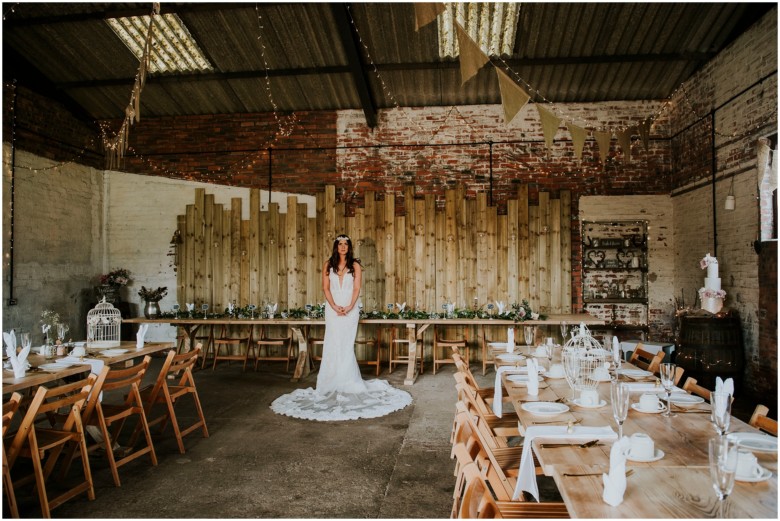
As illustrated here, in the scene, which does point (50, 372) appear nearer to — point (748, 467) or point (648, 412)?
point (648, 412)

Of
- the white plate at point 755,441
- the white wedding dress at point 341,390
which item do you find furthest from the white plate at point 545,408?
the white wedding dress at point 341,390

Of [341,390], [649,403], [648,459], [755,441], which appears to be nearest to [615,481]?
[648,459]

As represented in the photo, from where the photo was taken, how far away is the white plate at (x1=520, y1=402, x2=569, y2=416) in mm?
2844

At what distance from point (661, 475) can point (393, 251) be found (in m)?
6.72

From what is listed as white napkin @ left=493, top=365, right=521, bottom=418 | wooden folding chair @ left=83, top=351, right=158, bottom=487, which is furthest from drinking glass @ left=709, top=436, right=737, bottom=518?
wooden folding chair @ left=83, top=351, right=158, bottom=487

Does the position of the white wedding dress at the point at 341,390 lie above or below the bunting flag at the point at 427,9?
below

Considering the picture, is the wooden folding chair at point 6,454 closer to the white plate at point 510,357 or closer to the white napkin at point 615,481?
the white napkin at point 615,481

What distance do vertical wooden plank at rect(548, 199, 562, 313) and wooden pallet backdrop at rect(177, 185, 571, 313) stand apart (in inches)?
0.6

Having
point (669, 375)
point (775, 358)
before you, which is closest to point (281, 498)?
point (669, 375)

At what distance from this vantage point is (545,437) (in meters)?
2.43

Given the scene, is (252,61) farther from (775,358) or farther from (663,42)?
(775,358)

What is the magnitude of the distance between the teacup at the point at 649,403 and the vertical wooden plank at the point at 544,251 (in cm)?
547

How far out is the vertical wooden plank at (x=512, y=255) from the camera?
8.36 m

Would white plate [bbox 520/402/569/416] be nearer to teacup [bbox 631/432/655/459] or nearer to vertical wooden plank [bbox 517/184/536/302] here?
teacup [bbox 631/432/655/459]
